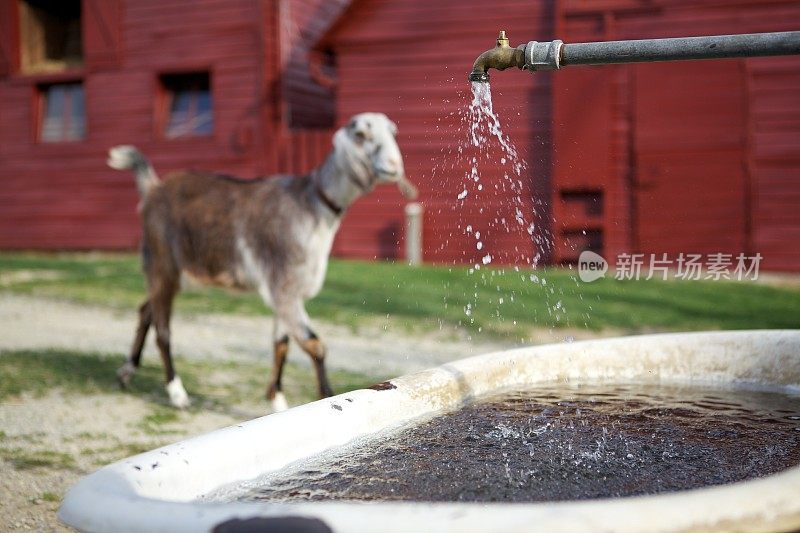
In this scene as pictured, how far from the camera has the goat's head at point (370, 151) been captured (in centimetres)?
488

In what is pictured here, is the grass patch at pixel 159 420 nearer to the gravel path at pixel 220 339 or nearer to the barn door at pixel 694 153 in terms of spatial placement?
the gravel path at pixel 220 339

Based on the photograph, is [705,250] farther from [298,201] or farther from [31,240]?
[31,240]

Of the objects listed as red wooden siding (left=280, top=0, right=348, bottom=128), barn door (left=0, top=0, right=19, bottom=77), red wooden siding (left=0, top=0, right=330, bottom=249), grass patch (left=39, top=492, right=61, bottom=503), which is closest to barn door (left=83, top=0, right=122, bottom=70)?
red wooden siding (left=0, top=0, right=330, bottom=249)

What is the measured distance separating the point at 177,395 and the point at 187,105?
1139cm

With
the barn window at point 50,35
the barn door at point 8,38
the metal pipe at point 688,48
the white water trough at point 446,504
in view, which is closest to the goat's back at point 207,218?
the white water trough at point 446,504

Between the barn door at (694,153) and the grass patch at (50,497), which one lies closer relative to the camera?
the grass patch at (50,497)

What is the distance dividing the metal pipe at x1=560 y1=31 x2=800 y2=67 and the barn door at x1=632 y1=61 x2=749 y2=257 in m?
10.0

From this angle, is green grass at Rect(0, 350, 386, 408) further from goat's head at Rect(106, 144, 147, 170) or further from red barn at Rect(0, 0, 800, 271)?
red barn at Rect(0, 0, 800, 271)

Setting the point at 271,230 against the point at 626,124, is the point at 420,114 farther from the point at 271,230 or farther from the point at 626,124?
the point at 271,230

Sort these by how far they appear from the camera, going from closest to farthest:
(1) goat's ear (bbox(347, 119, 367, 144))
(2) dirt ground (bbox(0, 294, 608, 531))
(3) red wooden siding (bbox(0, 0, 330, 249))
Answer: (2) dirt ground (bbox(0, 294, 608, 531)), (1) goat's ear (bbox(347, 119, 367, 144)), (3) red wooden siding (bbox(0, 0, 330, 249))

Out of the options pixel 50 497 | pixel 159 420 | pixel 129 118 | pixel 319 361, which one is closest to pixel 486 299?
pixel 319 361

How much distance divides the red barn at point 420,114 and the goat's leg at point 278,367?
20.4 ft

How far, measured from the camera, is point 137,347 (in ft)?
19.2

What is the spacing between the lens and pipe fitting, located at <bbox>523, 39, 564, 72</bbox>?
85.7 inches
